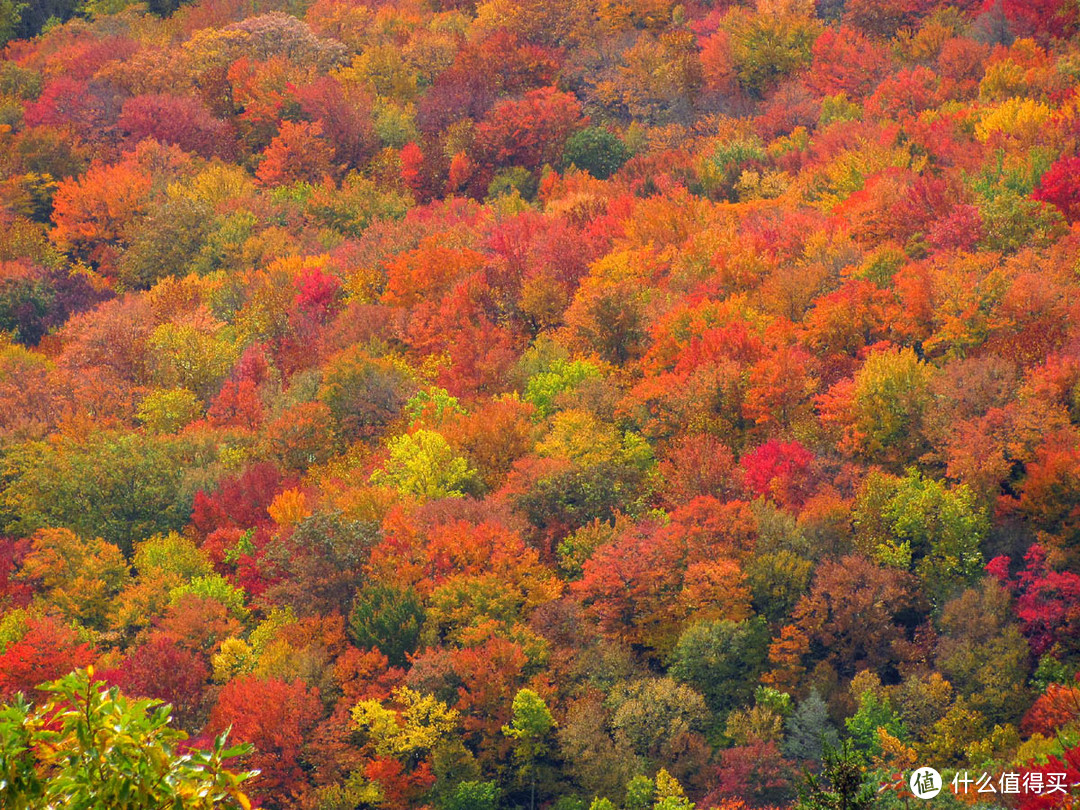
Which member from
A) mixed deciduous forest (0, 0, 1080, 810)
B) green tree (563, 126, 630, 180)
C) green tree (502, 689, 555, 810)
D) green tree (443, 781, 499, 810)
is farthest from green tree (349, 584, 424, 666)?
green tree (563, 126, 630, 180)

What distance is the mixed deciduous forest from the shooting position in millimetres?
48219

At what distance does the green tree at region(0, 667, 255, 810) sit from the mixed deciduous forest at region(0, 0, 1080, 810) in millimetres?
6929

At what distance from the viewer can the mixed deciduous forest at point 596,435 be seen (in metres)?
48.2

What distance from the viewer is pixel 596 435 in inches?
2356

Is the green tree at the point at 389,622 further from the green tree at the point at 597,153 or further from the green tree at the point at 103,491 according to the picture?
the green tree at the point at 597,153

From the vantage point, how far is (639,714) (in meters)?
47.5

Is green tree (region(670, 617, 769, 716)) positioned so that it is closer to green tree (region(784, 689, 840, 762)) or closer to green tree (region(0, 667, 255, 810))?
green tree (region(784, 689, 840, 762))

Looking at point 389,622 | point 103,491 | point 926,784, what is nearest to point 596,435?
point 389,622

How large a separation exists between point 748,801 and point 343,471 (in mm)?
27768

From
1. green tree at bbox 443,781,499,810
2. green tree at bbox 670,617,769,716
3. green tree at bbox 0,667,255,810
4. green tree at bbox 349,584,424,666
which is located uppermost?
green tree at bbox 0,667,255,810

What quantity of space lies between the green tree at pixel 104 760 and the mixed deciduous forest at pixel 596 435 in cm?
693

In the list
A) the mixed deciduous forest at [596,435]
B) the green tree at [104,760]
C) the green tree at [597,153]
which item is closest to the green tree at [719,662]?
the mixed deciduous forest at [596,435]

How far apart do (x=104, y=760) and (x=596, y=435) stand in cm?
4840

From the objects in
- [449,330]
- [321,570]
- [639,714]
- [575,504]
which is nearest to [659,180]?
[449,330]
